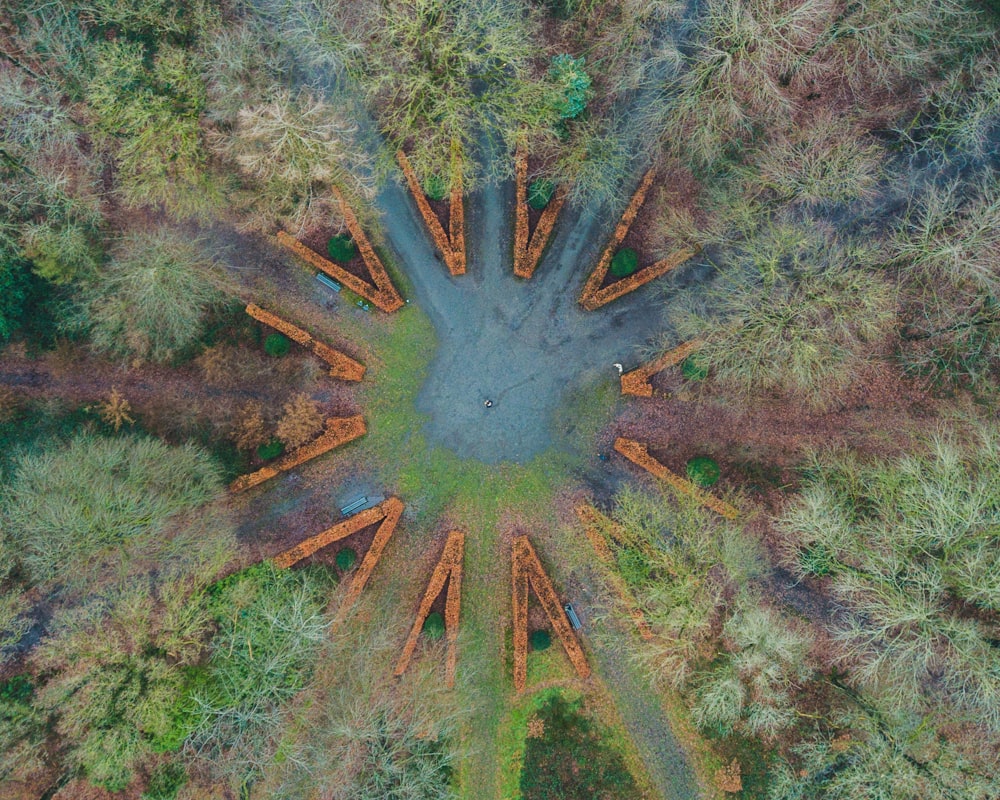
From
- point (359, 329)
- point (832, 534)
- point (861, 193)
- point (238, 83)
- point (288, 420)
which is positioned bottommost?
point (832, 534)

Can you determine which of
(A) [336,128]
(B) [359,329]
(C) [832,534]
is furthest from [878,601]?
(A) [336,128]

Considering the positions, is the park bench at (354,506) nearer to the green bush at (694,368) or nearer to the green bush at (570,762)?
the green bush at (570,762)

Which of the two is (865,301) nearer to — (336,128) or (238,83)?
(336,128)

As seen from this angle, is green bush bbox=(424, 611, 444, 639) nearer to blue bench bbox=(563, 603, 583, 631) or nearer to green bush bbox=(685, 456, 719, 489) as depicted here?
blue bench bbox=(563, 603, 583, 631)

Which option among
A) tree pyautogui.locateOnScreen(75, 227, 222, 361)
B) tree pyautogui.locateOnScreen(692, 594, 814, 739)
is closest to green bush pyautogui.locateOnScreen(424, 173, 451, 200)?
tree pyautogui.locateOnScreen(75, 227, 222, 361)

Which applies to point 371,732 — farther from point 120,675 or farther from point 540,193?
point 540,193

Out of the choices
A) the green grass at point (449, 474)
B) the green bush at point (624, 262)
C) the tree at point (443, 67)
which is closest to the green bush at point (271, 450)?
the green grass at point (449, 474)
